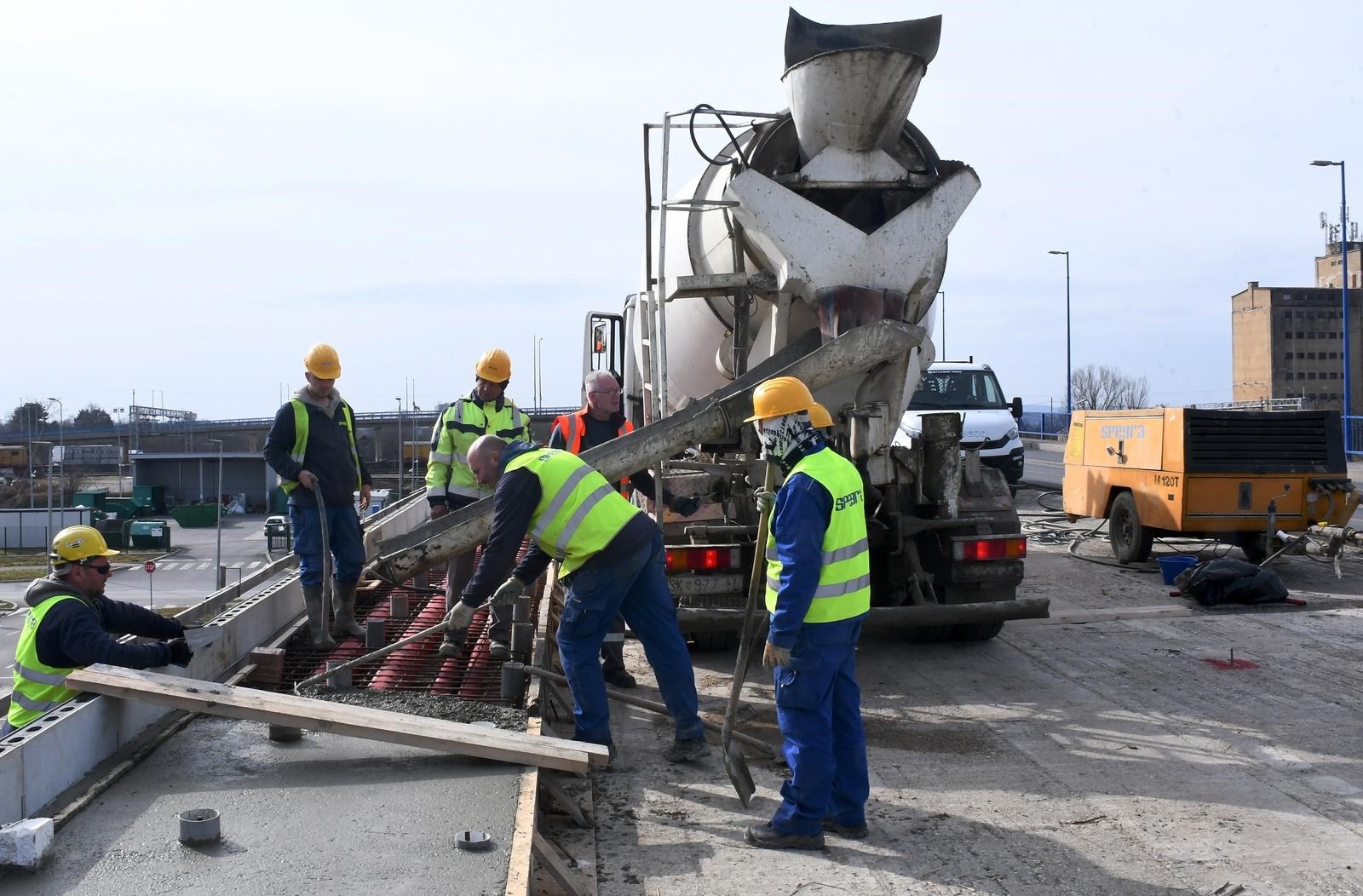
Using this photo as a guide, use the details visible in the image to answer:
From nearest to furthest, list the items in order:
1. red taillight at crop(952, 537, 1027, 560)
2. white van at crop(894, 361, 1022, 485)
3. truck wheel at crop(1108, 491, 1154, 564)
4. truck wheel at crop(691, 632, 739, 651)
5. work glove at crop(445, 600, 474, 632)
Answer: work glove at crop(445, 600, 474, 632), red taillight at crop(952, 537, 1027, 560), truck wheel at crop(691, 632, 739, 651), truck wheel at crop(1108, 491, 1154, 564), white van at crop(894, 361, 1022, 485)

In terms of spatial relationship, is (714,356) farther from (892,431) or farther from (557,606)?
(557,606)

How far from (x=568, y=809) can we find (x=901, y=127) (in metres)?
4.29

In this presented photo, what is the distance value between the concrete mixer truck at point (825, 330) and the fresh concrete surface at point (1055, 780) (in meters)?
0.56

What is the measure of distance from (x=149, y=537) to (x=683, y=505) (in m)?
44.6

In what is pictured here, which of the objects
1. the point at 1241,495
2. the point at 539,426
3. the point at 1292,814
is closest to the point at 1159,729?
the point at 1292,814

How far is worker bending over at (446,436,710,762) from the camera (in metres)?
5.08

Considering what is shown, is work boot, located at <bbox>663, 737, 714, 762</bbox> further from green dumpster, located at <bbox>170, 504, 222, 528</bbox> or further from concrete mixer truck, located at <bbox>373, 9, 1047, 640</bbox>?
green dumpster, located at <bbox>170, 504, 222, 528</bbox>

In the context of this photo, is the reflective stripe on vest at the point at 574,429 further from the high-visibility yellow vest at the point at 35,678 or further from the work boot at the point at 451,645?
the high-visibility yellow vest at the point at 35,678

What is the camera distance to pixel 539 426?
181 feet

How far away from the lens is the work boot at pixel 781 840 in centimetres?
451

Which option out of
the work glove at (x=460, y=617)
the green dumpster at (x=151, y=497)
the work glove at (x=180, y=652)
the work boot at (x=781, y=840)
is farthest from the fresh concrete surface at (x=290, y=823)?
the green dumpster at (x=151, y=497)

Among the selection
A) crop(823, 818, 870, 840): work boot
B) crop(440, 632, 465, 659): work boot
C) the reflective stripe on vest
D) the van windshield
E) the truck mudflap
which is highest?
the van windshield

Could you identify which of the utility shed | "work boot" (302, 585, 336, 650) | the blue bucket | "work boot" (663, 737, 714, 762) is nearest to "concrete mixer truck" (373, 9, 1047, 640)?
"work boot" (302, 585, 336, 650)

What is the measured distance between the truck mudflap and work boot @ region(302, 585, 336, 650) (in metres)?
2.02
